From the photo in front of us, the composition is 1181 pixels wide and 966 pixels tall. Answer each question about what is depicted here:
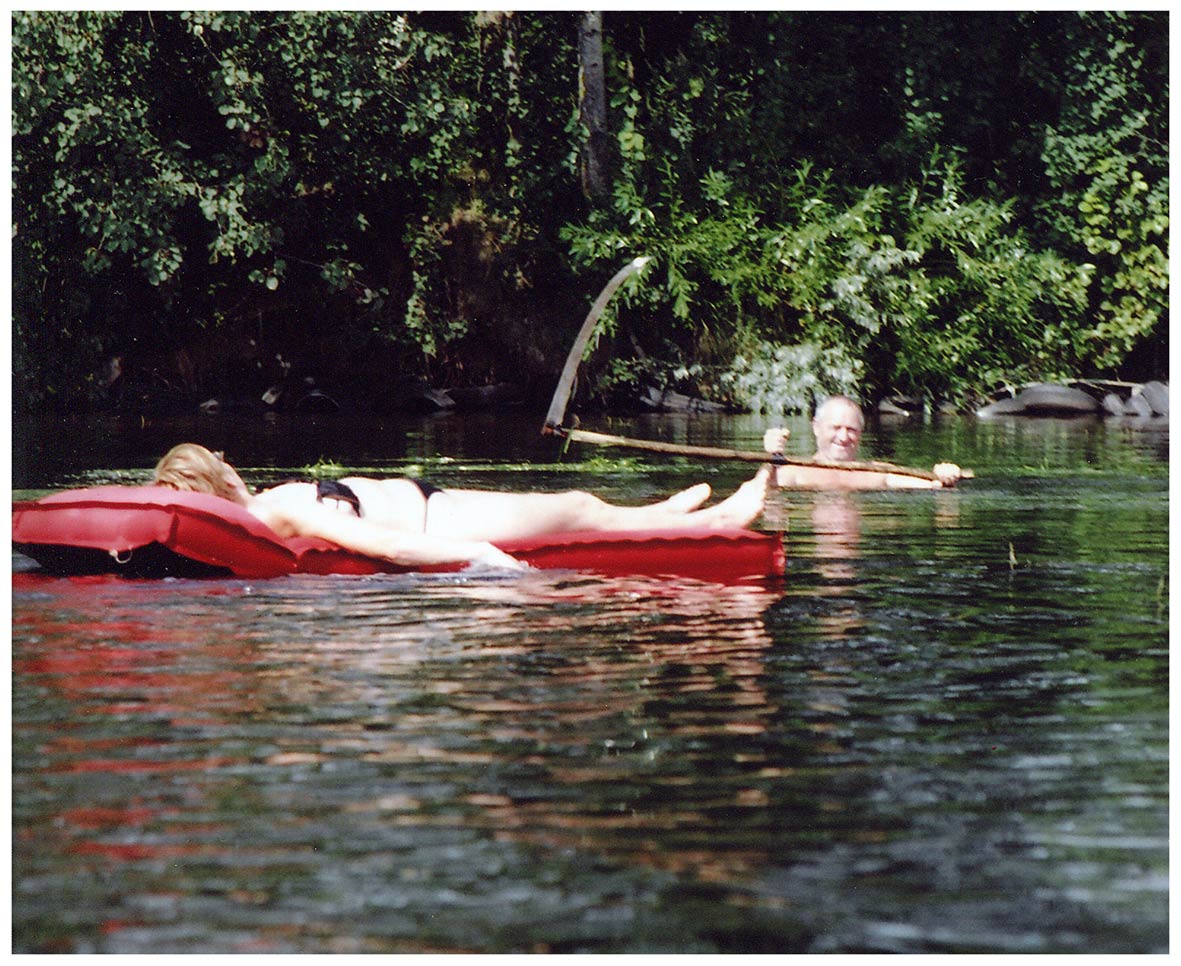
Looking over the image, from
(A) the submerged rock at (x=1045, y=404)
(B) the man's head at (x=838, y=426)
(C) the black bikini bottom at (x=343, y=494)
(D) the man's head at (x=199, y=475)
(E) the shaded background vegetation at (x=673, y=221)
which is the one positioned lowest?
(C) the black bikini bottom at (x=343, y=494)

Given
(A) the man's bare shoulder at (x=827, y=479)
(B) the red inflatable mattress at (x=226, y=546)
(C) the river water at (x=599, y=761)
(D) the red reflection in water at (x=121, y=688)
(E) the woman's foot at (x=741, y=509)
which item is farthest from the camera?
(A) the man's bare shoulder at (x=827, y=479)

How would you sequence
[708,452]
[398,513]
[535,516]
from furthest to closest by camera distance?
[708,452] < [535,516] < [398,513]

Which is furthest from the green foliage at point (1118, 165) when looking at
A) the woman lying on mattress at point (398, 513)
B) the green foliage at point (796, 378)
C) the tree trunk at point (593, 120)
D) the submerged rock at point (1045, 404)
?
the woman lying on mattress at point (398, 513)

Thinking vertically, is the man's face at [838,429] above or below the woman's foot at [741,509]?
above

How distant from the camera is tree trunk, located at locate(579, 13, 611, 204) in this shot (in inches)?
893

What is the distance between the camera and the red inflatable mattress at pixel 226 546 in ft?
24.8

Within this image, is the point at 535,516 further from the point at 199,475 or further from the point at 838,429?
the point at 838,429

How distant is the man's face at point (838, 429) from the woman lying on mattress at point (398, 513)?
3507 millimetres

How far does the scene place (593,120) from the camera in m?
22.9

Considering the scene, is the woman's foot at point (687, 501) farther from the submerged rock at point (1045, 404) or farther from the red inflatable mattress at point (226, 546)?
the submerged rock at point (1045, 404)

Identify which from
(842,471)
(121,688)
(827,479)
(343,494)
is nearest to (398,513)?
(343,494)

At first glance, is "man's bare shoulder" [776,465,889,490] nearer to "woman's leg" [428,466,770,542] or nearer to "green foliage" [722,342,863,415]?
"woman's leg" [428,466,770,542]

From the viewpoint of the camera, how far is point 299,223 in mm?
21375

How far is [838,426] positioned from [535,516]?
3.96 meters
